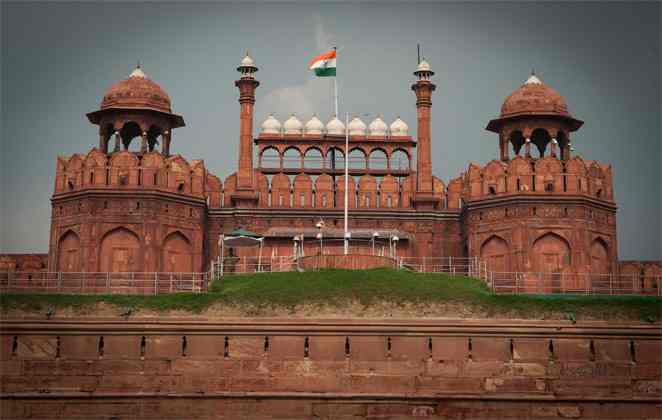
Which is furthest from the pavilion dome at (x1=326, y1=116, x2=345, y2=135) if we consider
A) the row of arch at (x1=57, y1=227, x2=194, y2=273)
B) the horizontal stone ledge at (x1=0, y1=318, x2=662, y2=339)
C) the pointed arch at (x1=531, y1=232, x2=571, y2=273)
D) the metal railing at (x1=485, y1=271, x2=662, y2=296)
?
the horizontal stone ledge at (x1=0, y1=318, x2=662, y2=339)

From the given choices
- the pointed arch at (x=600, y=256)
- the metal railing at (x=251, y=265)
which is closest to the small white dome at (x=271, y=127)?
the metal railing at (x=251, y=265)

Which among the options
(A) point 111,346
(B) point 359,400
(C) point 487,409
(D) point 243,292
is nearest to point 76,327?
(A) point 111,346

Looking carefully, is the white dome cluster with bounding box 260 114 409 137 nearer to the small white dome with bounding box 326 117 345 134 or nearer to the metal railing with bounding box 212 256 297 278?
the small white dome with bounding box 326 117 345 134

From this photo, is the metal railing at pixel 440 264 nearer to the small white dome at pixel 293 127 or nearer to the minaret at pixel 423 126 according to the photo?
the minaret at pixel 423 126

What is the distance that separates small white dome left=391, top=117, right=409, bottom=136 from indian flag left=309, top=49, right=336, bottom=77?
5570 mm

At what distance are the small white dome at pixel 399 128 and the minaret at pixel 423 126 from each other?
38.5 inches

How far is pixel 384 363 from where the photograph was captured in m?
35.2

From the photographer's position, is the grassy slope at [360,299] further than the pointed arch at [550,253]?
No

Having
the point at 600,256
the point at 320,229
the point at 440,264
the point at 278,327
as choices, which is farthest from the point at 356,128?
the point at 278,327

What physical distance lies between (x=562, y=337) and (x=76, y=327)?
14.7 metres

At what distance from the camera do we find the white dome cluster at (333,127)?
163ft

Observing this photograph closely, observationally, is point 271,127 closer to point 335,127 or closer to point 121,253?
point 335,127

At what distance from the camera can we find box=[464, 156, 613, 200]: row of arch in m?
44.9

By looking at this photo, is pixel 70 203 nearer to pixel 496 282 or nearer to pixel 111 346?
pixel 111 346
